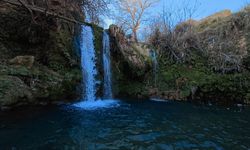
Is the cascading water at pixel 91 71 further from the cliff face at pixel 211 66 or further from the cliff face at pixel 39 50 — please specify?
the cliff face at pixel 211 66

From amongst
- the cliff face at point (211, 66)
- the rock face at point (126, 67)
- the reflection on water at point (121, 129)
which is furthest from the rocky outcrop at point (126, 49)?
the reflection on water at point (121, 129)

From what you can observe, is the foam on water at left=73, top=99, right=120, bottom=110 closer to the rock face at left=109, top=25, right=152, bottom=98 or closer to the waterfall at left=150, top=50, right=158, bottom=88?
the rock face at left=109, top=25, right=152, bottom=98

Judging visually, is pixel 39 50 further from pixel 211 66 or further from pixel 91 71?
pixel 211 66

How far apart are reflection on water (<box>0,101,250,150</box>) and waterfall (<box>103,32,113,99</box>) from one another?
1.89 meters

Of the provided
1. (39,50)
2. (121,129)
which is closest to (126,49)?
(39,50)

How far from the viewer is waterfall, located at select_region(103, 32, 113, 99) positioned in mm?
9049

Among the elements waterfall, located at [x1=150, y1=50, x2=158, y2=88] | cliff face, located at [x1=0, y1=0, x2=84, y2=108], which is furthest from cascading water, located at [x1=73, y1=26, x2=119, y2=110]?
waterfall, located at [x1=150, y1=50, x2=158, y2=88]

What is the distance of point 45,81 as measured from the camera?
285 inches

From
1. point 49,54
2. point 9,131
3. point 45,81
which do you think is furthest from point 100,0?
point 9,131

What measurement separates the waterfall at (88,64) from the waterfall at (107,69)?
1.71ft

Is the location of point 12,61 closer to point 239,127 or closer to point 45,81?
point 45,81

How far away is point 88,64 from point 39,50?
1.87 meters

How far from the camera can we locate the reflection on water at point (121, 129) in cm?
423

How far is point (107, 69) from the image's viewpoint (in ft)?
30.5
